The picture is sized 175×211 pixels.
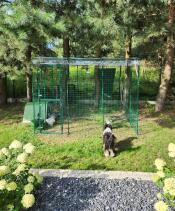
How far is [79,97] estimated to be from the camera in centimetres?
1213

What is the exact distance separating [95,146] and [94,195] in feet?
8.86

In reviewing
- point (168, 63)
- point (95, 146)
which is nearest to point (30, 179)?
point (95, 146)

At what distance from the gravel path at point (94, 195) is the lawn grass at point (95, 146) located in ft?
3.77

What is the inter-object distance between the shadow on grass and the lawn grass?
1137 millimetres

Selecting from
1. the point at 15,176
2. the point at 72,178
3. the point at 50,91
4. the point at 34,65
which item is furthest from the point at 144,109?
the point at 15,176

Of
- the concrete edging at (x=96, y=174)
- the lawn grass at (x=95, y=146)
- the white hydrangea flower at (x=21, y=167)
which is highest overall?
the white hydrangea flower at (x=21, y=167)

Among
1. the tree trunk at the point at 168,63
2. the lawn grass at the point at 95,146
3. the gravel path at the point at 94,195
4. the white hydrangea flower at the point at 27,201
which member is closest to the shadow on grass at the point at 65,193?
the gravel path at the point at 94,195

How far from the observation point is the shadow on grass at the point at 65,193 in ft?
16.8

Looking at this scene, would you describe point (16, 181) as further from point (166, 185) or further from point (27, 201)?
point (166, 185)

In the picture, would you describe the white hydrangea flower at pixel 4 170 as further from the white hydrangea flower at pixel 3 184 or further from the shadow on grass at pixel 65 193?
the shadow on grass at pixel 65 193

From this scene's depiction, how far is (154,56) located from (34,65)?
4415 millimetres

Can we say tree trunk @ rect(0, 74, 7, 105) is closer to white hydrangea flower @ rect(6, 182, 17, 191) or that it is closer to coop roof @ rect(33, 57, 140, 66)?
coop roof @ rect(33, 57, 140, 66)

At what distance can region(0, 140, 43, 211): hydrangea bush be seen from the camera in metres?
4.65

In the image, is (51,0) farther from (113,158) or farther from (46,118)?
(113,158)
